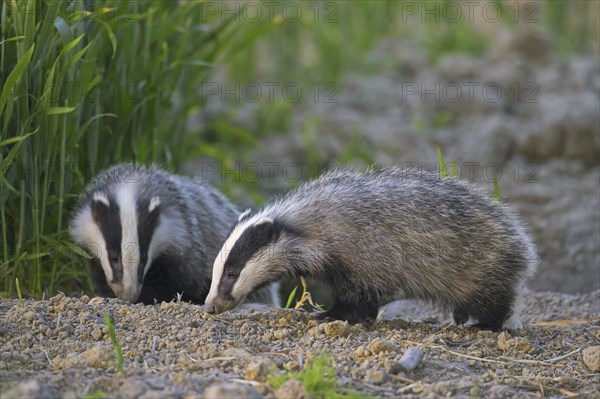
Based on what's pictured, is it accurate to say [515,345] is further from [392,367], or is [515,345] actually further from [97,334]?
[97,334]

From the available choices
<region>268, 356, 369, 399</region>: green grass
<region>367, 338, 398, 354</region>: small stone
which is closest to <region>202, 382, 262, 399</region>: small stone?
<region>268, 356, 369, 399</region>: green grass

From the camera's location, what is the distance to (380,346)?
13.9 ft

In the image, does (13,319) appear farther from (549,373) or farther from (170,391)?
(549,373)

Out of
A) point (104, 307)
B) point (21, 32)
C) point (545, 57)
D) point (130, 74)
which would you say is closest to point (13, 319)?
point (104, 307)

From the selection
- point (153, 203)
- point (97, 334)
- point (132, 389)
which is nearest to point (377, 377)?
point (132, 389)

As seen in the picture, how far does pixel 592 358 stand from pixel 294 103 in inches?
258

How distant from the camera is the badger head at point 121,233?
526 cm

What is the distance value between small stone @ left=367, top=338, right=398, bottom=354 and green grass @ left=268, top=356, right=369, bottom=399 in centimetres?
44

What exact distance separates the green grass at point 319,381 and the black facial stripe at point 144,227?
1.74m

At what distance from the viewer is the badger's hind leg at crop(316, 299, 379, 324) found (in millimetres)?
5027

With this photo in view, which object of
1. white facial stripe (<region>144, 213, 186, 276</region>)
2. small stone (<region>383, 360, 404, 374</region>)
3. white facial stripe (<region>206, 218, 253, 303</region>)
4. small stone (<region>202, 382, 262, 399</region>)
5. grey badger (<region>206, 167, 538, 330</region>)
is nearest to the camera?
small stone (<region>202, 382, 262, 399</region>)

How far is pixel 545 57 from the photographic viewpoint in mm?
10852

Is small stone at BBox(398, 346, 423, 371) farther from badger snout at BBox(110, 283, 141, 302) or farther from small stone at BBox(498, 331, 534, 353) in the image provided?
badger snout at BBox(110, 283, 141, 302)

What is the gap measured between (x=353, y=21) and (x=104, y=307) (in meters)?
7.70
